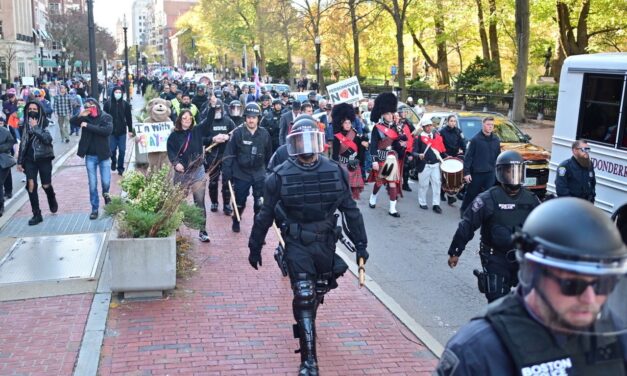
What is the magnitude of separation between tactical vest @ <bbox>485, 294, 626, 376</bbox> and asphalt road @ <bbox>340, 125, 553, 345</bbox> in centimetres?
289

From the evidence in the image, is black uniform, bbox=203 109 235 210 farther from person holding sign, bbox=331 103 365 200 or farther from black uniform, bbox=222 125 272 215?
person holding sign, bbox=331 103 365 200

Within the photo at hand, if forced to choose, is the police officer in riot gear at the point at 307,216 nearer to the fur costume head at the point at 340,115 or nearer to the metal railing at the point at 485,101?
the fur costume head at the point at 340,115

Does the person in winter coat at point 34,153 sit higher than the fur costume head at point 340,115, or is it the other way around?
the fur costume head at point 340,115

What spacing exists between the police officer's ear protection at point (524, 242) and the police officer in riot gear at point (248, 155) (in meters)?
7.28

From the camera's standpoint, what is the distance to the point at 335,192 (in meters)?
5.36

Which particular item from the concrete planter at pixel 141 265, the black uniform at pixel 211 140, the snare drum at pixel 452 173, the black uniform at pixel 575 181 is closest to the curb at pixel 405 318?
the concrete planter at pixel 141 265

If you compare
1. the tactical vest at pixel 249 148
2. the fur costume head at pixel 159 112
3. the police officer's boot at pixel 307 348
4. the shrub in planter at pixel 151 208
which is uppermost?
the fur costume head at pixel 159 112

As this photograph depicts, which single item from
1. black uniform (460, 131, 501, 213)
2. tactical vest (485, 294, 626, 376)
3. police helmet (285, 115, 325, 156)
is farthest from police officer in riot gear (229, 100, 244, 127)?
tactical vest (485, 294, 626, 376)

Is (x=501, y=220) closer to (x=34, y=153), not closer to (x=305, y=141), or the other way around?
(x=305, y=141)

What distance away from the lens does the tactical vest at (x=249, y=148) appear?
944 cm

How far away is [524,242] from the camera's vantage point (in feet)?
7.10

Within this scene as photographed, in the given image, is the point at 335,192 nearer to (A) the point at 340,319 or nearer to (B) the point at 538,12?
(A) the point at 340,319

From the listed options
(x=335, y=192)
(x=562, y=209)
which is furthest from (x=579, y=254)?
(x=335, y=192)

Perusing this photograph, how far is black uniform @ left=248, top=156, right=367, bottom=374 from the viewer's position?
5.24m
